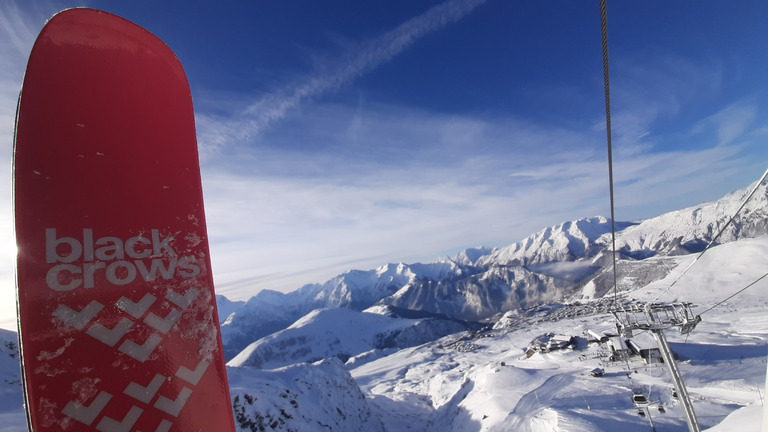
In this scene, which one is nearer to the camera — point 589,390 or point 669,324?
point 669,324

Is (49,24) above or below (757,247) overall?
above

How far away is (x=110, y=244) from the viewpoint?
2.87 meters

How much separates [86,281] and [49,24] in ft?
8.23

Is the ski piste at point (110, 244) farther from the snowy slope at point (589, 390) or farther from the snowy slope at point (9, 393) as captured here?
the snowy slope at point (9, 393)

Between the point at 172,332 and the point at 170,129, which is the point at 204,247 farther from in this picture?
the point at 170,129

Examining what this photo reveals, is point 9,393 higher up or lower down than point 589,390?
higher up

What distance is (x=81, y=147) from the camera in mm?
2857

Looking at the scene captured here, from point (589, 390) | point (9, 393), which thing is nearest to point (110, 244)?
point (9, 393)

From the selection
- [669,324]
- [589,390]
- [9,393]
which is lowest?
[589,390]

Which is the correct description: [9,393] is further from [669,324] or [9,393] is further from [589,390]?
[589,390]

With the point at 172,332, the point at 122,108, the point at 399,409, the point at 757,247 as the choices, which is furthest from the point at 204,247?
the point at 757,247

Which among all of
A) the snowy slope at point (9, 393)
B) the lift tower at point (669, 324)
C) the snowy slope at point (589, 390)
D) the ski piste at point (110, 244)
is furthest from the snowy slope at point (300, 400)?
the ski piste at point (110, 244)

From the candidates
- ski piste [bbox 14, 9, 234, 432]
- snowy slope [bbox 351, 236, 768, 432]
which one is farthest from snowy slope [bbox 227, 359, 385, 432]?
ski piste [bbox 14, 9, 234, 432]

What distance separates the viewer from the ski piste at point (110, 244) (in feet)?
8.24
